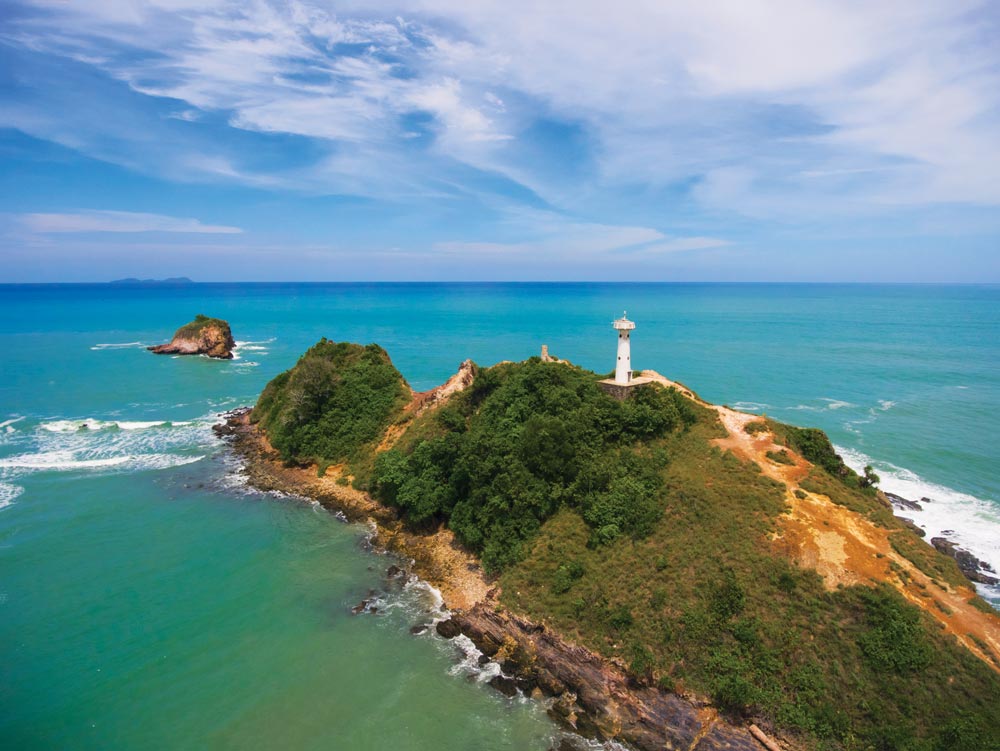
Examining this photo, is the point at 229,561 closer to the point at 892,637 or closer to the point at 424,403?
the point at 424,403

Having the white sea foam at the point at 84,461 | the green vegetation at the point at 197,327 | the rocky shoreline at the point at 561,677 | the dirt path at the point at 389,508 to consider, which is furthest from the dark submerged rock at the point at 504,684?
the green vegetation at the point at 197,327

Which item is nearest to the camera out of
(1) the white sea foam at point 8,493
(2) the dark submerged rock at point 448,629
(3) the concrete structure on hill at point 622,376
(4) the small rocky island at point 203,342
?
(2) the dark submerged rock at point 448,629

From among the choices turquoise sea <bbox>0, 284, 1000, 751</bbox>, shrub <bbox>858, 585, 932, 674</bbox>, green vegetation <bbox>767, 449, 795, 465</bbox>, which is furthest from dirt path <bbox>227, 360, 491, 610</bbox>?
green vegetation <bbox>767, 449, 795, 465</bbox>

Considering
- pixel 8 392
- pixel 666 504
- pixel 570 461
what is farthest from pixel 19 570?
pixel 8 392

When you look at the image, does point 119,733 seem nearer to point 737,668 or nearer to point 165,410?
point 737,668

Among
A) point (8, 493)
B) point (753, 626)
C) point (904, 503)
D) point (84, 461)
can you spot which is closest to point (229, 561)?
point (8, 493)

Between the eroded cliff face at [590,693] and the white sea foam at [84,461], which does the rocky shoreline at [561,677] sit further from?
the white sea foam at [84,461]

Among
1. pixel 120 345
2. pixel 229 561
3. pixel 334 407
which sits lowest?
pixel 229 561
